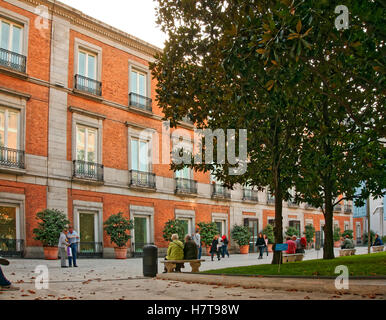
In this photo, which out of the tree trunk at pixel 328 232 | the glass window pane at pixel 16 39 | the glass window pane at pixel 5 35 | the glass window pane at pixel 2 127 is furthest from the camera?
the glass window pane at pixel 16 39

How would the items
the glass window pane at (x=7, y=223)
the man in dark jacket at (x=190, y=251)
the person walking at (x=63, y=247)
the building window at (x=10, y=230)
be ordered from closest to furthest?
the man in dark jacket at (x=190, y=251), the person walking at (x=63, y=247), the building window at (x=10, y=230), the glass window pane at (x=7, y=223)

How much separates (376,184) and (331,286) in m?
11.0

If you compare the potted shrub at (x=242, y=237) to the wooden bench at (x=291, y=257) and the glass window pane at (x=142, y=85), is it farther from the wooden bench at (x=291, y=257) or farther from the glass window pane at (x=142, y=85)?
the wooden bench at (x=291, y=257)

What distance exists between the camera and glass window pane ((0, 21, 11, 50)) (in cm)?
2145

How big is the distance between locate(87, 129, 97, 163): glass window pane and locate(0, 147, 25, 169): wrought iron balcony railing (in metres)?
4.23

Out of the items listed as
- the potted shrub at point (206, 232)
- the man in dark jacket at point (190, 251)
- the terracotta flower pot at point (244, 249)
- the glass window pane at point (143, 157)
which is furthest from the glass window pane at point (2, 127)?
the terracotta flower pot at point (244, 249)

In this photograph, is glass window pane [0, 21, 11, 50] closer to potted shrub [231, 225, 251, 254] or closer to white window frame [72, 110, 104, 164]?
white window frame [72, 110, 104, 164]

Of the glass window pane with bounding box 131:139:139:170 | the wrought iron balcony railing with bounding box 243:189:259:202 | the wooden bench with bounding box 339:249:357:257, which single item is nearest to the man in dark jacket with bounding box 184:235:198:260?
the wooden bench with bounding box 339:249:357:257

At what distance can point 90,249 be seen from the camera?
79.4ft

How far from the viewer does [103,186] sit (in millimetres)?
25000

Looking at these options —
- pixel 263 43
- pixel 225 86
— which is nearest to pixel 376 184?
pixel 225 86

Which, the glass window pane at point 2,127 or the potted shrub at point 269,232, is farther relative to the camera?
the potted shrub at point 269,232

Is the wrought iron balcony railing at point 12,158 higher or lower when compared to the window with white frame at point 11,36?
lower

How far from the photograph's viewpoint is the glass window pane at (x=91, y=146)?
2492 centimetres
